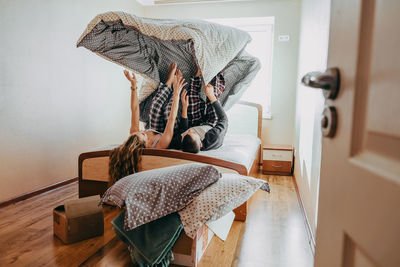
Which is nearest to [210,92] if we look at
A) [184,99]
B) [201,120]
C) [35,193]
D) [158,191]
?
[184,99]

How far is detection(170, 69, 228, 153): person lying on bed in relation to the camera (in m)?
2.58

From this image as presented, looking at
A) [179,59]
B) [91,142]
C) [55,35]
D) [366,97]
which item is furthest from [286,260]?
[55,35]

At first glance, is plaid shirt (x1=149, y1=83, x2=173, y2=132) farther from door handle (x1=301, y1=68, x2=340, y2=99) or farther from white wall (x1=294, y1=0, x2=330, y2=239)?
door handle (x1=301, y1=68, x2=340, y2=99)

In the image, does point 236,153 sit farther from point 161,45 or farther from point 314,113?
point 161,45

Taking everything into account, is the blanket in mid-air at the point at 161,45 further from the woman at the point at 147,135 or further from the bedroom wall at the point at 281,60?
the bedroom wall at the point at 281,60

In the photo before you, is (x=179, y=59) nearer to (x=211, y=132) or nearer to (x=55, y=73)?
(x=211, y=132)

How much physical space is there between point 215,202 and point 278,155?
2668mm

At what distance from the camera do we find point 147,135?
265 cm

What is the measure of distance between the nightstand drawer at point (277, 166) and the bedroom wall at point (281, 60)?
1.75ft

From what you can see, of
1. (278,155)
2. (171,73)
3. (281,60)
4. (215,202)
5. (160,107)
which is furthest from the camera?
(281,60)

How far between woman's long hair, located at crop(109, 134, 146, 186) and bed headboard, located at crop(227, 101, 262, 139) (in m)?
2.25

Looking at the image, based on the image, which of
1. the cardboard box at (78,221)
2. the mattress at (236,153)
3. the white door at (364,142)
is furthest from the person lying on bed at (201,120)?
the white door at (364,142)

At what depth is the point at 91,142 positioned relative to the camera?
371 cm

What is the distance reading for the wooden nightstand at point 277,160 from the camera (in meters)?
3.96
